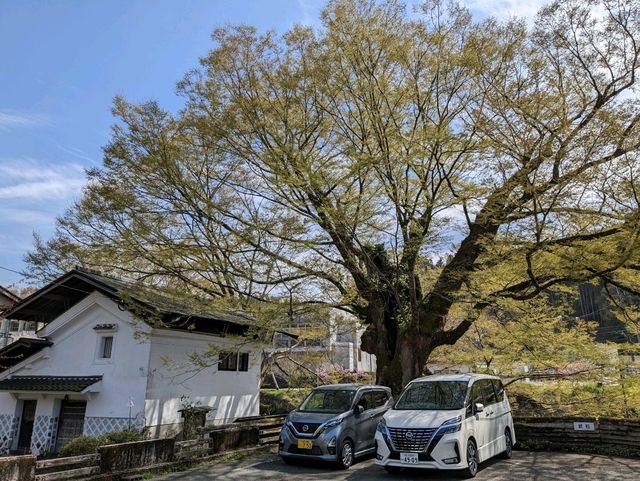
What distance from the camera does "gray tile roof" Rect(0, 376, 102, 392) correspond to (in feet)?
50.0

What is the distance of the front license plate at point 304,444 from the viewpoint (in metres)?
10.4

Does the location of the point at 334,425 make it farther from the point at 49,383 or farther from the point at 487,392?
the point at 49,383

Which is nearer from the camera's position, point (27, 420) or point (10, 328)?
point (27, 420)

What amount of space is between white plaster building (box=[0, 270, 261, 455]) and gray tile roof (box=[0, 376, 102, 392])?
0.14 feet

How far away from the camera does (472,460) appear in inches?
355

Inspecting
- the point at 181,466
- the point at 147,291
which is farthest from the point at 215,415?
the point at 181,466

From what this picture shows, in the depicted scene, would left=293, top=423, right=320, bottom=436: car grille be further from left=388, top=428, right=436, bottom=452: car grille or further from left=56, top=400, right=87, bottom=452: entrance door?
left=56, top=400, right=87, bottom=452: entrance door

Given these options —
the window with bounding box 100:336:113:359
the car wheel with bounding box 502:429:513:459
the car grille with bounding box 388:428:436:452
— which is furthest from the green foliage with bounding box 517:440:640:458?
the window with bounding box 100:336:113:359

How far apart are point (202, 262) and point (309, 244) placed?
3.14 meters

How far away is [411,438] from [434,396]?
1.37 meters

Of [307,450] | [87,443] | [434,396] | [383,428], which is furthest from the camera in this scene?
[87,443]

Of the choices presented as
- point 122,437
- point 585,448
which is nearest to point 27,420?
point 122,437

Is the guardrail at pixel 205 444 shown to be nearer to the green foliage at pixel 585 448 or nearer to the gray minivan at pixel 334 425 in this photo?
the green foliage at pixel 585 448

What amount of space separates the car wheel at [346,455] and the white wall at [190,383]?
5.47 metres
